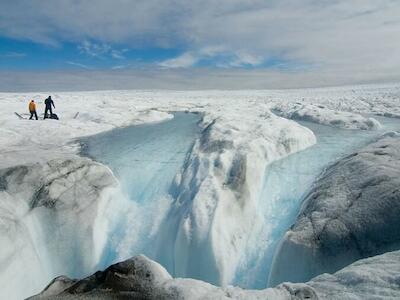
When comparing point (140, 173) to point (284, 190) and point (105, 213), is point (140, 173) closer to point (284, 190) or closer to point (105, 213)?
point (105, 213)

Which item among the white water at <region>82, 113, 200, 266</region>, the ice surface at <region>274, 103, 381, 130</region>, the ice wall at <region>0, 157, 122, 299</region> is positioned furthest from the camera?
the ice surface at <region>274, 103, 381, 130</region>

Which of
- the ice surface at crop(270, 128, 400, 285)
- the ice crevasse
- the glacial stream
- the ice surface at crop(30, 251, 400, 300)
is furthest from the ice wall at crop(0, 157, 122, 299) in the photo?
the ice surface at crop(270, 128, 400, 285)

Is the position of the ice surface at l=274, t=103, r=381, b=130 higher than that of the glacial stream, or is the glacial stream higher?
the ice surface at l=274, t=103, r=381, b=130

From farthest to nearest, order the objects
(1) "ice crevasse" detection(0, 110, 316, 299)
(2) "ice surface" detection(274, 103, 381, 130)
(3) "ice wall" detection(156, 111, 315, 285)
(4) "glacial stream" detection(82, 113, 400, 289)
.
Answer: (2) "ice surface" detection(274, 103, 381, 130), (4) "glacial stream" detection(82, 113, 400, 289), (3) "ice wall" detection(156, 111, 315, 285), (1) "ice crevasse" detection(0, 110, 316, 299)

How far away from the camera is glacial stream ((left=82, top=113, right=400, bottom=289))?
9.31 metres

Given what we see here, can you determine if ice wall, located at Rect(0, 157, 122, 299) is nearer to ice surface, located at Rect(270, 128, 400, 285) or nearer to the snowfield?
the snowfield

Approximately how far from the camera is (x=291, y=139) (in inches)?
573

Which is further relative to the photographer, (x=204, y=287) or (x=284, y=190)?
(x=284, y=190)

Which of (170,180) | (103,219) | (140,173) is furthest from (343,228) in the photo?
(140,173)

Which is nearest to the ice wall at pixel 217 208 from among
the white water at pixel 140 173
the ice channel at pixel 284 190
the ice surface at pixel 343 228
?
the ice channel at pixel 284 190

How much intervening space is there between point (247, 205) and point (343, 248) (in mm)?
3092

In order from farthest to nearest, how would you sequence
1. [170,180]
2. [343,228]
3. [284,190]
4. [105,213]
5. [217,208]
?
[170,180] → [284,190] → [105,213] → [217,208] → [343,228]

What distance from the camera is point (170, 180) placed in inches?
462

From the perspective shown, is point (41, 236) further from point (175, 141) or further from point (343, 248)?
point (175, 141)
